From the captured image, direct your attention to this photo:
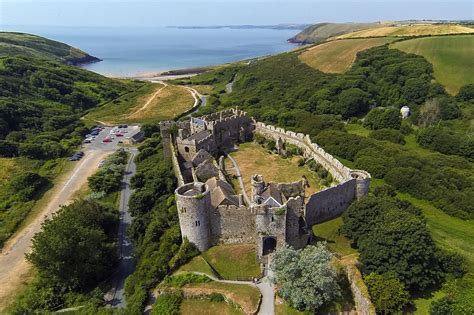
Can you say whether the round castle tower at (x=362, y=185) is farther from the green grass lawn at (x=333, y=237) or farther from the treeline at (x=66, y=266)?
the treeline at (x=66, y=266)

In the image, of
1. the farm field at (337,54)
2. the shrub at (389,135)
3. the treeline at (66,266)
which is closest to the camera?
the treeline at (66,266)

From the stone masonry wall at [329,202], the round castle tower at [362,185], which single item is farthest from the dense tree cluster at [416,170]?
the stone masonry wall at [329,202]

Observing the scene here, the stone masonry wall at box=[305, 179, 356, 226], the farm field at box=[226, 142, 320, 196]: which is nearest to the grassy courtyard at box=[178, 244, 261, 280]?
the stone masonry wall at box=[305, 179, 356, 226]

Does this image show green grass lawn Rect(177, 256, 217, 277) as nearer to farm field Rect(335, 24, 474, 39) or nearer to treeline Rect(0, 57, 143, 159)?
treeline Rect(0, 57, 143, 159)

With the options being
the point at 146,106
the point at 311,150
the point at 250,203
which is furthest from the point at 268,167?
the point at 146,106

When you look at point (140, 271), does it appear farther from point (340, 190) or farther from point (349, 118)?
point (349, 118)

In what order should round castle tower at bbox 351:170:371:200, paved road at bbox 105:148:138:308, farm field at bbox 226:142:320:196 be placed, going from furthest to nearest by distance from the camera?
farm field at bbox 226:142:320:196 < round castle tower at bbox 351:170:371:200 < paved road at bbox 105:148:138:308
